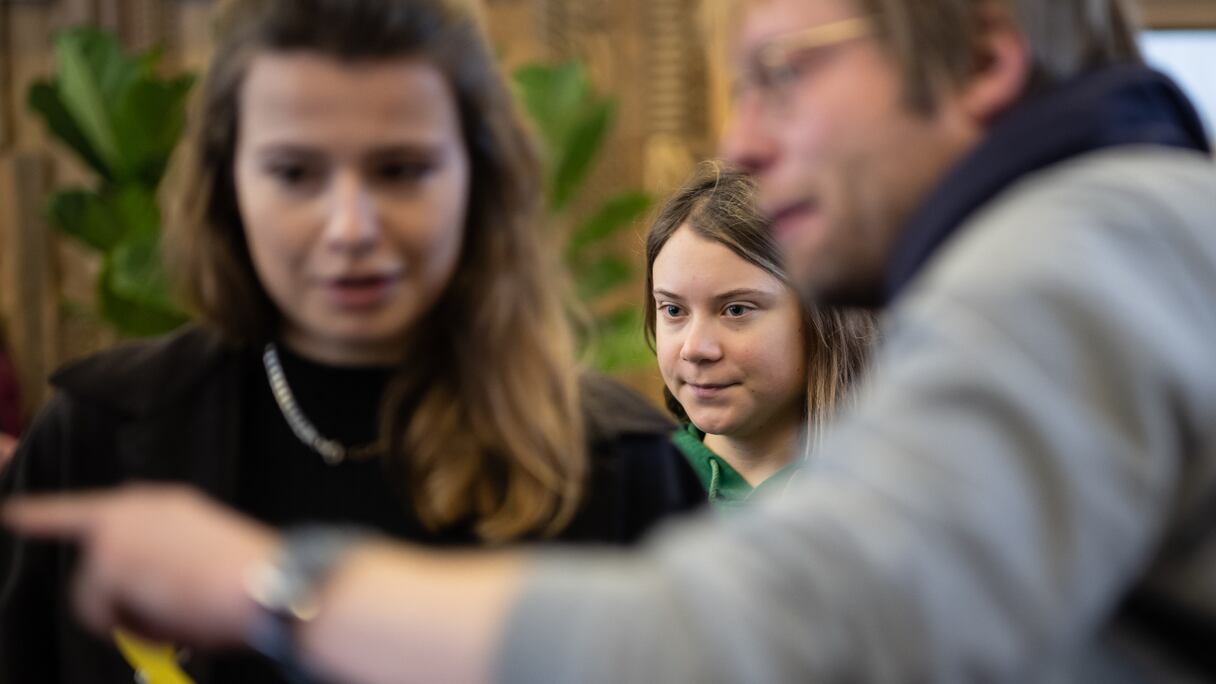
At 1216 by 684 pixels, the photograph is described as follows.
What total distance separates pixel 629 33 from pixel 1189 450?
16.5ft

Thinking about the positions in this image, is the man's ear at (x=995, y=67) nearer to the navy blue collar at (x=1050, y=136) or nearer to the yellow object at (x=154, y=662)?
the navy blue collar at (x=1050, y=136)

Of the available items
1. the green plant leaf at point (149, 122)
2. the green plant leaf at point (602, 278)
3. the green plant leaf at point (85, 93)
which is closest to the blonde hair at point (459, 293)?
the green plant leaf at point (602, 278)

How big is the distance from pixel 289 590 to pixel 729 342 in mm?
1214

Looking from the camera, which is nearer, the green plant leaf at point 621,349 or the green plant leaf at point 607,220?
the green plant leaf at point 621,349

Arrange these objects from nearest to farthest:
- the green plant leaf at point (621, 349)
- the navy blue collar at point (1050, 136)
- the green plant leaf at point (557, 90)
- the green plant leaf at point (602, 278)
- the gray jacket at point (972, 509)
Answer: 1. the gray jacket at point (972, 509)
2. the navy blue collar at point (1050, 136)
3. the green plant leaf at point (621, 349)
4. the green plant leaf at point (557, 90)
5. the green plant leaf at point (602, 278)

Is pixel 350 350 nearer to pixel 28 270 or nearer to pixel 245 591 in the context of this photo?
pixel 245 591

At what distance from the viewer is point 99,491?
1.33 m

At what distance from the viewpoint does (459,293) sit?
53.7 inches

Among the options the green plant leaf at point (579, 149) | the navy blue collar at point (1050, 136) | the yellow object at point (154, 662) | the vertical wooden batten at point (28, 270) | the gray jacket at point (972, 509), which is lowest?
the vertical wooden batten at point (28, 270)

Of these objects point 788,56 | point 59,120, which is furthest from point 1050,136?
point 59,120

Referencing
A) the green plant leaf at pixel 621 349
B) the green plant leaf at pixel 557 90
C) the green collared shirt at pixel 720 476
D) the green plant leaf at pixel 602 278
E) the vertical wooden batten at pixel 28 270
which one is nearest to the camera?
the green collared shirt at pixel 720 476

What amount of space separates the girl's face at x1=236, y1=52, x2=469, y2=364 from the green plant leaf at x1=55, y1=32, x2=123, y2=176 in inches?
169

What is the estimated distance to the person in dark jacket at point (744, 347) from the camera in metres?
2.01

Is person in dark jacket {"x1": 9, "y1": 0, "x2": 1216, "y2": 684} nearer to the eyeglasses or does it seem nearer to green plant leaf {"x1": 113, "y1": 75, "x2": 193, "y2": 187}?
the eyeglasses
